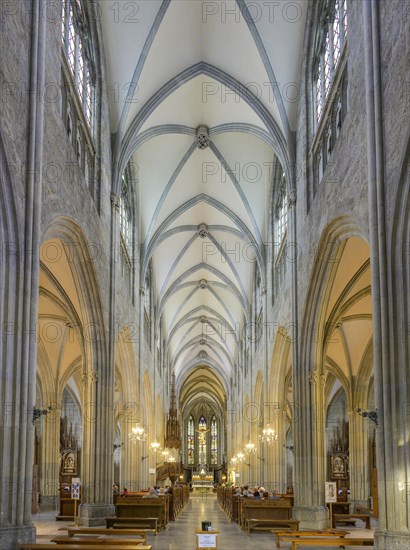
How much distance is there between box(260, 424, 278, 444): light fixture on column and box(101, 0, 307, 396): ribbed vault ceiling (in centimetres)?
724

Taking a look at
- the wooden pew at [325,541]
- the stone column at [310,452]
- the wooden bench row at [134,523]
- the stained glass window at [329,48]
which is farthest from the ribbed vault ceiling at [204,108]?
the wooden pew at [325,541]

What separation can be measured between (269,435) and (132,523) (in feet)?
40.7

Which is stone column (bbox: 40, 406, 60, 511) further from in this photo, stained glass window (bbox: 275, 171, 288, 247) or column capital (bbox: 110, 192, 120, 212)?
stained glass window (bbox: 275, 171, 288, 247)

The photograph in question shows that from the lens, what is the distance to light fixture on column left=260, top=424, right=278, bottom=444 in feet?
106

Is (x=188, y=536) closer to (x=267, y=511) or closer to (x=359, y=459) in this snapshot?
(x=267, y=511)

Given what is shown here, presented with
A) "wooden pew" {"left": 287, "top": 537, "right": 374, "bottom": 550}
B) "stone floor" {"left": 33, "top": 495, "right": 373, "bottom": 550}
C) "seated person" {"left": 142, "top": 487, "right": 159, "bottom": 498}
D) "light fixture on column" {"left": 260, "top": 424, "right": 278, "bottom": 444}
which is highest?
"light fixture on column" {"left": 260, "top": 424, "right": 278, "bottom": 444}

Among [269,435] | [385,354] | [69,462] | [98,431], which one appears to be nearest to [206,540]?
[385,354]

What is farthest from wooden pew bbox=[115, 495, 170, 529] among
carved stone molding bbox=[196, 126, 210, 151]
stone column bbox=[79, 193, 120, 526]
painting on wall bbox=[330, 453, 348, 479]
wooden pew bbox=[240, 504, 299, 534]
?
painting on wall bbox=[330, 453, 348, 479]

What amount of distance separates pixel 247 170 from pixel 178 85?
250 inches

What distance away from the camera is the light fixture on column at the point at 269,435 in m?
32.4

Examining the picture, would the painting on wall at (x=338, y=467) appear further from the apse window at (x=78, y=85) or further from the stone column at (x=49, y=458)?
the apse window at (x=78, y=85)

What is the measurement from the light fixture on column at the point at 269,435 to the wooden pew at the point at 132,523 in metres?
10.9

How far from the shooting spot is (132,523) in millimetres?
21781

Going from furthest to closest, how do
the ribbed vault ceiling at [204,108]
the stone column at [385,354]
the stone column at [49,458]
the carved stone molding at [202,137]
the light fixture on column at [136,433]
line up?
the stone column at [49,458] < the light fixture on column at [136,433] < the carved stone molding at [202,137] < the ribbed vault ceiling at [204,108] < the stone column at [385,354]
